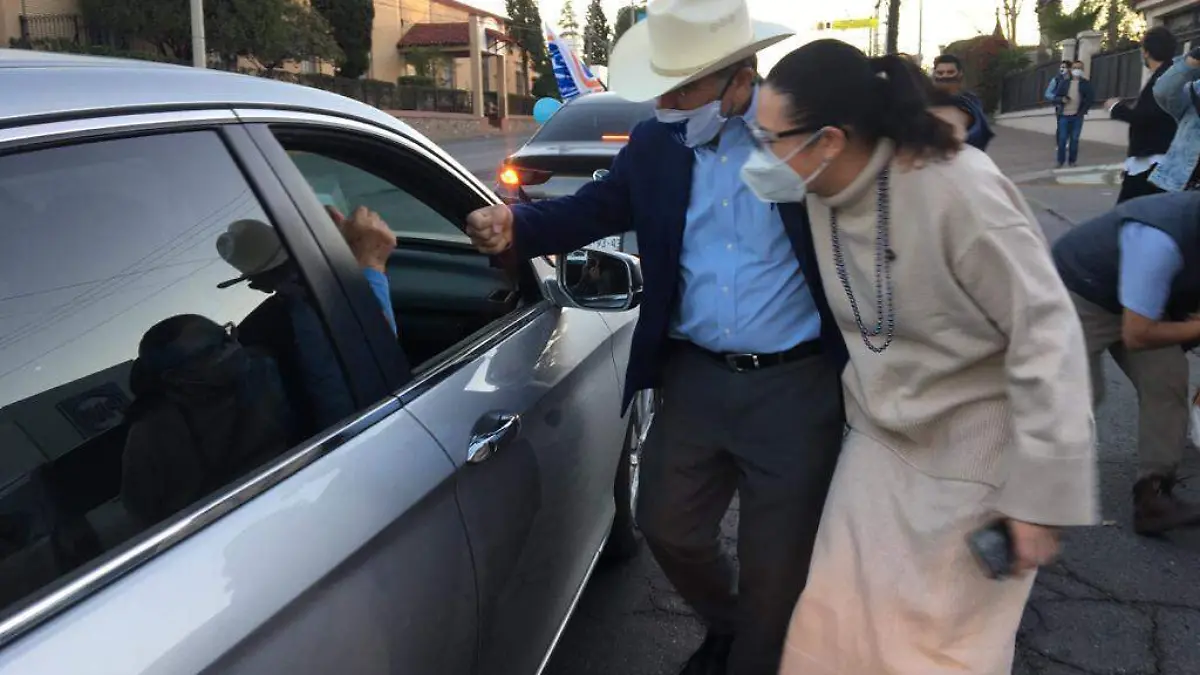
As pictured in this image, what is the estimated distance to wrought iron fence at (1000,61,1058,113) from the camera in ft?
101

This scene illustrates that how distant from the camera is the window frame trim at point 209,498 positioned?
1173mm

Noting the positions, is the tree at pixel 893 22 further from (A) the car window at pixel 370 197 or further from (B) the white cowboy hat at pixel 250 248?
(B) the white cowboy hat at pixel 250 248

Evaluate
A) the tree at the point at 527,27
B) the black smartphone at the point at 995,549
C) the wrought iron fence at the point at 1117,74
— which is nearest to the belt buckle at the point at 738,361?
the black smartphone at the point at 995,549

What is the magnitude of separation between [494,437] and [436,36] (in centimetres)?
4817

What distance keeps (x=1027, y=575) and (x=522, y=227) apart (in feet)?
4.61

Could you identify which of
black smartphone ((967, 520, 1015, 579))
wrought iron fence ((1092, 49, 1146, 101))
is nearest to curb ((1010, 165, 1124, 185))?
wrought iron fence ((1092, 49, 1146, 101))

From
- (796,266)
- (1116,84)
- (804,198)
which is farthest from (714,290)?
(1116,84)

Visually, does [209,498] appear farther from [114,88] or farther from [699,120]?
[699,120]

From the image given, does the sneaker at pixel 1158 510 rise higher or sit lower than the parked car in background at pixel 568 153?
lower

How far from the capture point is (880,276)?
197cm

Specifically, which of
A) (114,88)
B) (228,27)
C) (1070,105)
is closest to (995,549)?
(114,88)

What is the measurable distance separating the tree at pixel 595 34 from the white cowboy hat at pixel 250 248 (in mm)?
65890

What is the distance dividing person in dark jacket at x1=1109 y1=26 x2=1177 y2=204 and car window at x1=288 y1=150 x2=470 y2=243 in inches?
193

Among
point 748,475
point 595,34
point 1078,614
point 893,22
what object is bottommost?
point 1078,614
